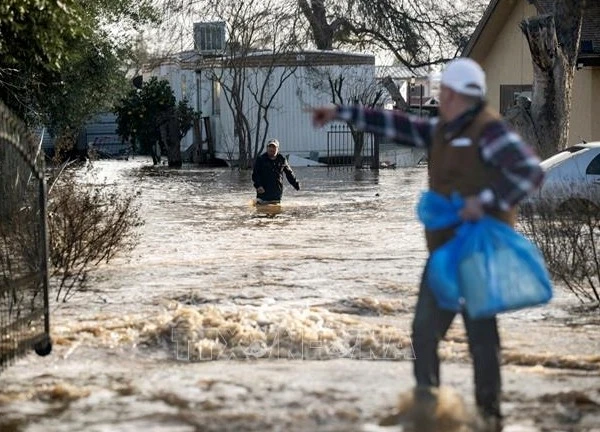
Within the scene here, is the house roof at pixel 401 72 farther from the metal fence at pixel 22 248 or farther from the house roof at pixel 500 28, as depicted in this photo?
the metal fence at pixel 22 248

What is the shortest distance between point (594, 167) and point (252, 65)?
965 inches

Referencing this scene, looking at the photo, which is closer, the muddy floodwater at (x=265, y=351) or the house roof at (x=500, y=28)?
the muddy floodwater at (x=265, y=351)

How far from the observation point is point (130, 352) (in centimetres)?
918

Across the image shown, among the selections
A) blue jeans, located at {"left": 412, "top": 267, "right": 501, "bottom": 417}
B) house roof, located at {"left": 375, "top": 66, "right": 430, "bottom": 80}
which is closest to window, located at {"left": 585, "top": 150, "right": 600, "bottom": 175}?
blue jeans, located at {"left": 412, "top": 267, "right": 501, "bottom": 417}

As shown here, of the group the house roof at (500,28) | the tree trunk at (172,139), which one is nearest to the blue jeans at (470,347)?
the house roof at (500,28)

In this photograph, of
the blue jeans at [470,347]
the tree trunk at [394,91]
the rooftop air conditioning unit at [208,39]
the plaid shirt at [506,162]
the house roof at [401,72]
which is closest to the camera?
the plaid shirt at [506,162]

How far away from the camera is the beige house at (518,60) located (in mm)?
29984

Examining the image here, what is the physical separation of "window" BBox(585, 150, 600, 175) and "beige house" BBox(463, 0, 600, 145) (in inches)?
346

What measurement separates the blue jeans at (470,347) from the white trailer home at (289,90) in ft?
117

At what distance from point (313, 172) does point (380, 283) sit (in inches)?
1077

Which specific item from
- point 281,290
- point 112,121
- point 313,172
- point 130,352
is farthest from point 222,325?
point 112,121

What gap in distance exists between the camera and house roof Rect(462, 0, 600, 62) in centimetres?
2930

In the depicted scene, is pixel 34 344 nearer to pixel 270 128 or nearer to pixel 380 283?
pixel 380 283

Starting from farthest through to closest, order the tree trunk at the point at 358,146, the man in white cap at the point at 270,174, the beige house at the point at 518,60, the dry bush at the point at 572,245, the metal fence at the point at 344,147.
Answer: the metal fence at the point at 344,147 → the tree trunk at the point at 358,146 → the beige house at the point at 518,60 → the man in white cap at the point at 270,174 → the dry bush at the point at 572,245
